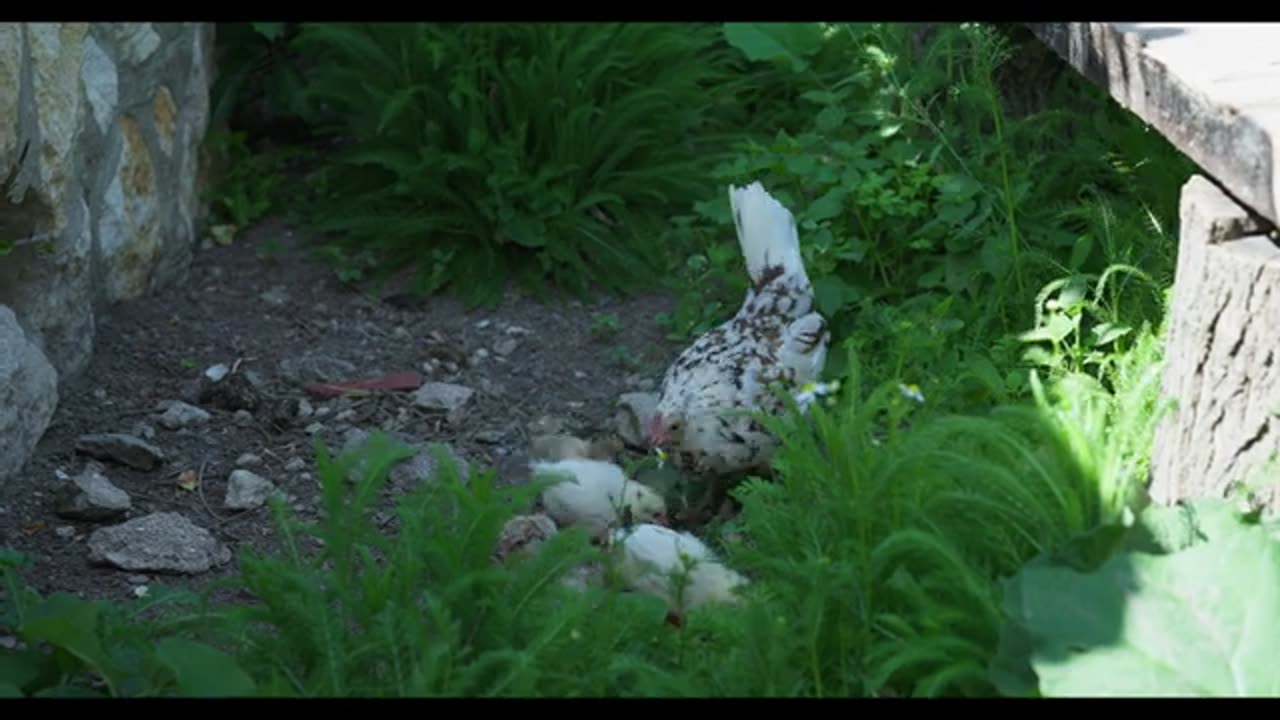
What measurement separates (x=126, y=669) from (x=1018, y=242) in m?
2.71

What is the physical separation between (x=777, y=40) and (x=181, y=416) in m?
2.50

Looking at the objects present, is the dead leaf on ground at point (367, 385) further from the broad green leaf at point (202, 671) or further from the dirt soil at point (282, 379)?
the broad green leaf at point (202, 671)

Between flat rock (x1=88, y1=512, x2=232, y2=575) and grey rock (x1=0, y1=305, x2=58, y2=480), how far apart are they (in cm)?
27

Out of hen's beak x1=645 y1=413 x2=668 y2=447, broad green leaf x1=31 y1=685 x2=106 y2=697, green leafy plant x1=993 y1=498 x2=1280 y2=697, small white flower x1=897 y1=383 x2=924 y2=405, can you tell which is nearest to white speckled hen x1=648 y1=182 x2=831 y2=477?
hen's beak x1=645 y1=413 x2=668 y2=447

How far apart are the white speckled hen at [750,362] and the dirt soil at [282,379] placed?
0.50m

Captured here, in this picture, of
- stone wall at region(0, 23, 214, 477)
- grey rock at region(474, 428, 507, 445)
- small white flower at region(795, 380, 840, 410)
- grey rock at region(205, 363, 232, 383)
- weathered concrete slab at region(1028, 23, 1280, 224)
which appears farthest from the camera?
grey rock at region(205, 363, 232, 383)

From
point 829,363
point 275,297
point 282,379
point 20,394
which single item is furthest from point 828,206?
point 20,394

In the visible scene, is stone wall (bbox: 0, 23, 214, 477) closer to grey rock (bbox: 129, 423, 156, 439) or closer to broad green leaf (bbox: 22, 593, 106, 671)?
grey rock (bbox: 129, 423, 156, 439)

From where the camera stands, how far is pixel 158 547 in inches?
152

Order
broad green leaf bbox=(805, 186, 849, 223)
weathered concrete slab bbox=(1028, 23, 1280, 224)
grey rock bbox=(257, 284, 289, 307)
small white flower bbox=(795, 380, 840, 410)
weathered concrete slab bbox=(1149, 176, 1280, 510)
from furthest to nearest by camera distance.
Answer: grey rock bbox=(257, 284, 289, 307), broad green leaf bbox=(805, 186, 849, 223), small white flower bbox=(795, 380, 840, 410), weathered concrete slab bbox=(1028, 23, 1280, 224), weathered concrete slab bbox=(1149, 176, 1280, 510)

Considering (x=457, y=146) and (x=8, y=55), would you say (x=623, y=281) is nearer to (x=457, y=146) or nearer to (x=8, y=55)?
(x=457, y=146)

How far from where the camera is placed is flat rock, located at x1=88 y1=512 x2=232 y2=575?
3799 millimetres

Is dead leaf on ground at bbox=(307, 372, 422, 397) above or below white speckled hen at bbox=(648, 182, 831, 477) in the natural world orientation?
below

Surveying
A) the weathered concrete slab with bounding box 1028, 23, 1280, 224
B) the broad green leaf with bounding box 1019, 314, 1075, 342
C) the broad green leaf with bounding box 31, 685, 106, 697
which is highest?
the weathered concrete slab with bounding box 1028, 23, 1280, 224
